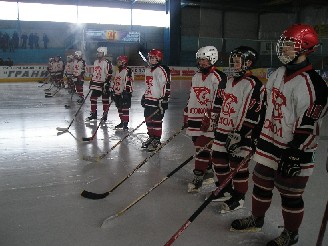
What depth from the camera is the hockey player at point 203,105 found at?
11.2 feet

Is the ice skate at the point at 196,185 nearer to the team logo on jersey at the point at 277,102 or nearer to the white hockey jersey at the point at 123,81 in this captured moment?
the team logo on jersey at the point at 277,102

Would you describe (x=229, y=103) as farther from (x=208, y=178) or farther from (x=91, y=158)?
(x=91, y=158)

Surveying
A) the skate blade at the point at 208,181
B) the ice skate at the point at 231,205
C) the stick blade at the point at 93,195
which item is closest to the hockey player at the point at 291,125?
the ice skate at the point at 231,205

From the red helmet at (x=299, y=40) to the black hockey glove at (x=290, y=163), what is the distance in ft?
1.83

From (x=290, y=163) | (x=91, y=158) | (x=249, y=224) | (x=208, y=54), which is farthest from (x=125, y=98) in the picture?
(x=290, y=163)

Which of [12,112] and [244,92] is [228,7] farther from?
[244,92]

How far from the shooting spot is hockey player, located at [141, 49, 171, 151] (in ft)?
16.4

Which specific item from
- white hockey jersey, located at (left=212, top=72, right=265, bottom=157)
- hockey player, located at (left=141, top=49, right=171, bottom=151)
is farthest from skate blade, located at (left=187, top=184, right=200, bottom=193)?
hockey player, located at (left=141, top=49, right=171, bottom=151)

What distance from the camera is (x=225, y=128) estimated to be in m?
2.90

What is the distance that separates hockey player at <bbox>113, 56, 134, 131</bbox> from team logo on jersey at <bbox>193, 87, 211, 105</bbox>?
9.73 ft

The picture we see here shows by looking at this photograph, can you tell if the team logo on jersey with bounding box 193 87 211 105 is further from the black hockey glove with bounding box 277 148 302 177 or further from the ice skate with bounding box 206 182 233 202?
the black hockey glove with bounding box 277 148 302 177

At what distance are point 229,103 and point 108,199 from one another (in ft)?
4.49

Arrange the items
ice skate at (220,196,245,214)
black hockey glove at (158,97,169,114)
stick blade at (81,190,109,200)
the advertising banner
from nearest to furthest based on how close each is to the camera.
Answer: ice skate at (220,196,245,214) < stick blade at (81,190,109,200) < black hockey glove at (158,97,169,114) < the advertising banner

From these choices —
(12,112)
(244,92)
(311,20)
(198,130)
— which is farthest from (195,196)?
(311,20)
